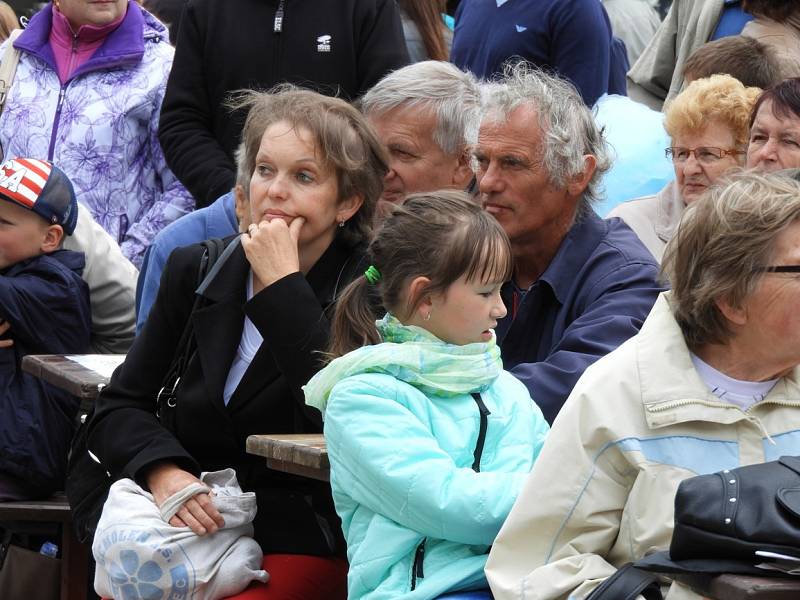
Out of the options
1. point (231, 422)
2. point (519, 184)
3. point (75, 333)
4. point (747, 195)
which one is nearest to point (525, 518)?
point (747, 195)

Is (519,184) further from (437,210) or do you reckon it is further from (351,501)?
(351,501)

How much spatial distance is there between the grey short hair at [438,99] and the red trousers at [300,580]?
1.58 metres

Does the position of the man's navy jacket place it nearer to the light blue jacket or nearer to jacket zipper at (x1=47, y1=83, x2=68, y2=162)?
the light blue jacket

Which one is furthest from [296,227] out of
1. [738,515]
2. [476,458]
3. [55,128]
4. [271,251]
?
[55,128]

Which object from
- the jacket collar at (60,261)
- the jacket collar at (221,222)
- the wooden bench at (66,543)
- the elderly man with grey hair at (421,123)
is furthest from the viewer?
the jacket collar at (60,261)

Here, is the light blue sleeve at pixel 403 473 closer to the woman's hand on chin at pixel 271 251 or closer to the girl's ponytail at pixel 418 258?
the girl's ponytail at pixel 418 258

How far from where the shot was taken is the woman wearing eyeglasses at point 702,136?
5051 millimetres

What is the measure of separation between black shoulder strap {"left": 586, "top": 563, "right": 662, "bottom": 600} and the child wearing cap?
112 inches

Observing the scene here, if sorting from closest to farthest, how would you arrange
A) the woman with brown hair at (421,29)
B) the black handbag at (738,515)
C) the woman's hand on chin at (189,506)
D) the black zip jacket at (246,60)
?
the black handbag at (738,515) → the woman's hand on chin at (189,506) → the black zip jacket at (246,60) → the woman with brown hair at (421,29)

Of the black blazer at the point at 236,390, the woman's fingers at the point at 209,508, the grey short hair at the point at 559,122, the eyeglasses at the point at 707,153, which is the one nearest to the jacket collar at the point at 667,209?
the eyeglasses at the point at 707,153

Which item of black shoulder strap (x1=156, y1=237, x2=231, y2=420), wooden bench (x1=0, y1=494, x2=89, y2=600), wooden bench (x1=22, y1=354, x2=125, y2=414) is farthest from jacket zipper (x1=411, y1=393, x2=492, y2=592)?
wooden bench (x1=0, y1=494, x2=89, y2=600)

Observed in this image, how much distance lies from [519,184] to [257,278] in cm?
86

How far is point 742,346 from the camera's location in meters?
3.04

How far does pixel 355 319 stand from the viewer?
3592mm
